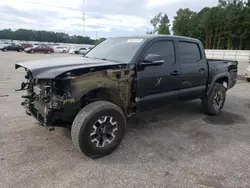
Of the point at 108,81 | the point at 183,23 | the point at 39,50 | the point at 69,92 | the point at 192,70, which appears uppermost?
the point at 183,23

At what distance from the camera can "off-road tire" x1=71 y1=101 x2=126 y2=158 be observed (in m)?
3.00

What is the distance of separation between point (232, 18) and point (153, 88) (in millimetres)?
55928

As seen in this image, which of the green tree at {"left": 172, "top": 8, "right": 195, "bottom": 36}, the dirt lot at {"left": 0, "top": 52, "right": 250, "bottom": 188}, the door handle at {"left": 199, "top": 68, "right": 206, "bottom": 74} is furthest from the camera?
the green tree at {"left": 172, "top": 8, "right": 195, "bottom": 36}

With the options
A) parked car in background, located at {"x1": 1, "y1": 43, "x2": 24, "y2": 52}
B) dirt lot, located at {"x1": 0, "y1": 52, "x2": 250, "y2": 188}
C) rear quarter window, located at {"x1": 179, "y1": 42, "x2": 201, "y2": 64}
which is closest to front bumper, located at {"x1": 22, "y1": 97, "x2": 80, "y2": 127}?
dirt lot, located at {"x1": 0, "y1": 52, "x2": 250, "y2": 188}

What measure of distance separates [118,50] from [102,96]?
1.03m

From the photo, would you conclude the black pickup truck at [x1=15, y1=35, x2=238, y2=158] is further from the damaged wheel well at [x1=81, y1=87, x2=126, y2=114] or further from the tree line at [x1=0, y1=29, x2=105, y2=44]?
the tree line at [x1=0, y1=29, x2=105, y2=44]

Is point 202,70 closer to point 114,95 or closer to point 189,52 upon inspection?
point 189,52

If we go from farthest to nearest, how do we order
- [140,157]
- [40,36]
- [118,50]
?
[40,36] → [118,50] → [140,157]

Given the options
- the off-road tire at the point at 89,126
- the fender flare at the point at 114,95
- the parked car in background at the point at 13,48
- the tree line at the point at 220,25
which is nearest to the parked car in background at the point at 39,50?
the parked car in background at the point at 13,48

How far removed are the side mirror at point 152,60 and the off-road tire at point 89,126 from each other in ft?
3.15

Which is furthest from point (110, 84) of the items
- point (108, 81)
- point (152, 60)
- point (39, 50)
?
point (39, 50)

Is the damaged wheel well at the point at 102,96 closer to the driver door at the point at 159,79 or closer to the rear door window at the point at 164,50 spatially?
the driver door at the point at 159,79

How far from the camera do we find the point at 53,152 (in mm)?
3330

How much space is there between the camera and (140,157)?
3.28 m
